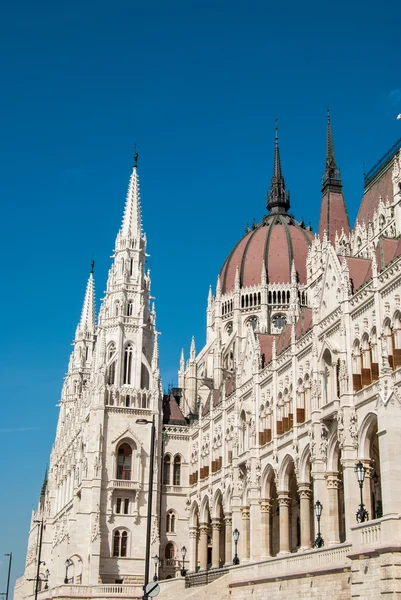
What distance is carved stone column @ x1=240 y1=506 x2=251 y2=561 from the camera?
56.7 metres

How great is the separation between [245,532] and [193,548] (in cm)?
1407

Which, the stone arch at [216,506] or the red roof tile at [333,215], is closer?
the stone arch at [216,506]

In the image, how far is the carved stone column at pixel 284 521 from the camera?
49938 millimetres

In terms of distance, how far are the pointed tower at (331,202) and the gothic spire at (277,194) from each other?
27.9 m

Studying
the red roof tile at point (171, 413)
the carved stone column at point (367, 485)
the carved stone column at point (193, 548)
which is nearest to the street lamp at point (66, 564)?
the carved stone column at point (193, 548)

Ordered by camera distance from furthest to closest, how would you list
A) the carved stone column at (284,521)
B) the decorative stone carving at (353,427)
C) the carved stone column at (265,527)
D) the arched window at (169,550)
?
the arched window at (169,550)
the carved stone column at (265,527)
the carved stone column at (284,521)
the decorative stone carving at (353,427)

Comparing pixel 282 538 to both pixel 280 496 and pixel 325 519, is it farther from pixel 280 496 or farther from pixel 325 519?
pixel 325 519

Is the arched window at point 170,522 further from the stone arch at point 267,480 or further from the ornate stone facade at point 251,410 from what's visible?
the stone arch at point 267,480

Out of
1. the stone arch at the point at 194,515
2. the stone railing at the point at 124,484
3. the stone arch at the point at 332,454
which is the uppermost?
the stone railing at the point at 124,484

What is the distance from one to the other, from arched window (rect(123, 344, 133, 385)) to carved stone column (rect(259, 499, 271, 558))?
22.2 meters

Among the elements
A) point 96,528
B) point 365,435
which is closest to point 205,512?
point 96,528

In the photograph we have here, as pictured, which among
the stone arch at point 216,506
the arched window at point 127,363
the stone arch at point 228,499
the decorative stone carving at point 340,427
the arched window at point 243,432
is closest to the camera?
the decorative stone carving at point 340,427

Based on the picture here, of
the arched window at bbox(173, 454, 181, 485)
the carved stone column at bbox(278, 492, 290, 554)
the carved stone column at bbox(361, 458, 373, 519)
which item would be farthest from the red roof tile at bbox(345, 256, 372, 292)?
the arched window at bbox(173, 454, 181, 485)

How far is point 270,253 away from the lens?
298 feet
